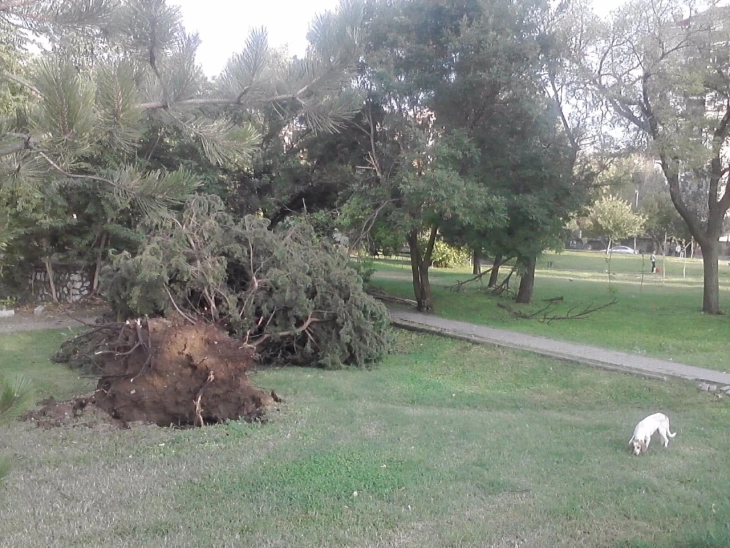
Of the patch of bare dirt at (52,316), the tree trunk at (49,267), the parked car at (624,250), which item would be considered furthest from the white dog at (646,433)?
the parked car at (624,250)

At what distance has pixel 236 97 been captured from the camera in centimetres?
463

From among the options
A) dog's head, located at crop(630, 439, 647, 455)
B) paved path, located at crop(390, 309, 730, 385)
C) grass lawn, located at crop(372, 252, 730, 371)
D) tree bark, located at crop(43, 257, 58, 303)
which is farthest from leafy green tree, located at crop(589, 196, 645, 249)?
dog's head, located at crop(630, 439, 647, 455)

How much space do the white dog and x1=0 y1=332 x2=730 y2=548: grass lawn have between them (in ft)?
0.35

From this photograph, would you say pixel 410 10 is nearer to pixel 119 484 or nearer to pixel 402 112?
pixel 402 112

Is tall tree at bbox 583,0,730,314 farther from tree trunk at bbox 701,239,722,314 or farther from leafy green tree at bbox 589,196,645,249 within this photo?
leafy green tree at bbox 589,196,645,249

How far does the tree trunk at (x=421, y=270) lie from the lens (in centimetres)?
1741

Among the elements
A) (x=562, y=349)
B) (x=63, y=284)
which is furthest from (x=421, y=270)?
(x=63, y=284)

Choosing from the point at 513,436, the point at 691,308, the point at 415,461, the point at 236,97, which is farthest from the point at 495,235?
the point at 236,97

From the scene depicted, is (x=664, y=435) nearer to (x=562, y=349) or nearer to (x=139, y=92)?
(x=139, y=92)

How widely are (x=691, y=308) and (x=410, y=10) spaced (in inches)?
453

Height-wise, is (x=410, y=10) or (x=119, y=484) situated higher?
(x=410, y=10)

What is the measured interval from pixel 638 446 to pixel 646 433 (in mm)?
152

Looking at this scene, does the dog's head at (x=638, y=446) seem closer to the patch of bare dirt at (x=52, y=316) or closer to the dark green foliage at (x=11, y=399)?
the dark green foliage at (x=11, y=399)

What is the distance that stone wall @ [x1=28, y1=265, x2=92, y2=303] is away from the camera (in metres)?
18.0
